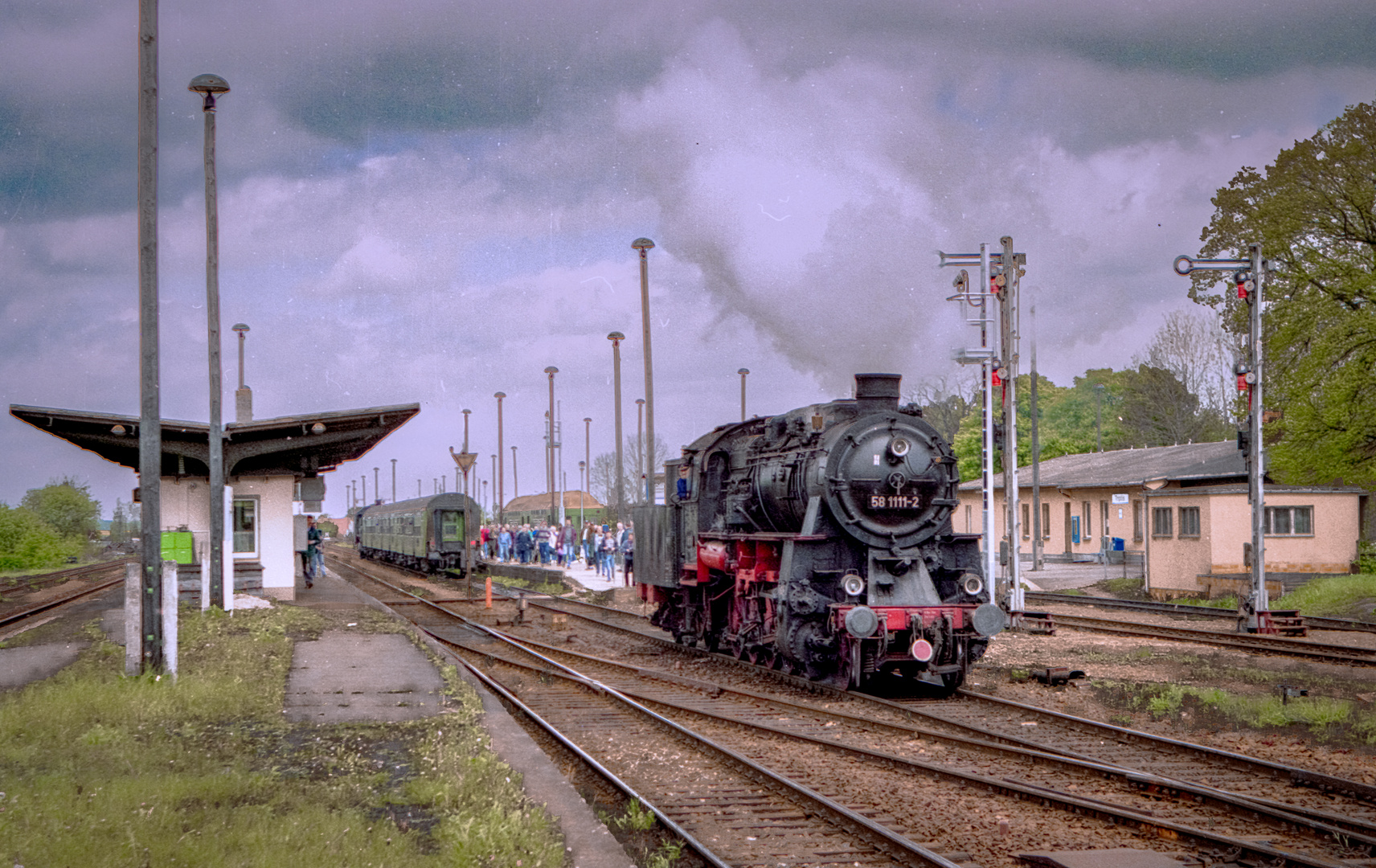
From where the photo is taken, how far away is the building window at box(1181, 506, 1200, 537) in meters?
25.7

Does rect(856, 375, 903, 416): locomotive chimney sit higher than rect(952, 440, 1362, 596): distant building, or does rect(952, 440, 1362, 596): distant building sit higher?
rect(856, 375, 903, 416): locomotive chimney

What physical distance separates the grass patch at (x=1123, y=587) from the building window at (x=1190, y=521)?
7.39 feet

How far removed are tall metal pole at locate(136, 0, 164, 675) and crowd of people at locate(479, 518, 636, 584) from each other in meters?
17.6

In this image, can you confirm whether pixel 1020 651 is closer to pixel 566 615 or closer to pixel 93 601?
pixel 566 615

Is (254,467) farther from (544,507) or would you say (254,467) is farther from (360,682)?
(544,507)

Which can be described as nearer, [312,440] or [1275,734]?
[1275,734]

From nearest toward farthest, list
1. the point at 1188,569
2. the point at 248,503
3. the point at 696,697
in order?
the point at 696,697, the point at 248,503, the point at 1188,569

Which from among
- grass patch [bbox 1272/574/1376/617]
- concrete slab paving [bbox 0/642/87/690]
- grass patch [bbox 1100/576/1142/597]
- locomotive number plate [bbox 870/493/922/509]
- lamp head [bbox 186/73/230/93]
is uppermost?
lamp head [bbox 186/73/230/93]

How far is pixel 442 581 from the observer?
36.1 meters

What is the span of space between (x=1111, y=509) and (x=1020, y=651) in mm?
22893

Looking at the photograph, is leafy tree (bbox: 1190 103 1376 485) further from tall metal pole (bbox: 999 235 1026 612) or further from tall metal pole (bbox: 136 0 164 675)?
tall metal pole (bbox: 136 0 164 675)

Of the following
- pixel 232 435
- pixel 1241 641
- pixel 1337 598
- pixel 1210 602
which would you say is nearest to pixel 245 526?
pixel 232 435

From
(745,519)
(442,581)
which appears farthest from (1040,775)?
(442,581)

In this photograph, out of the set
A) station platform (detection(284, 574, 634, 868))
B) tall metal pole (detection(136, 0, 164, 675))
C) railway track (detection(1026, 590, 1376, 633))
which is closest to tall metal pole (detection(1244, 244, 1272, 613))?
railway track (detection(1026, 590, 1376, 633))
